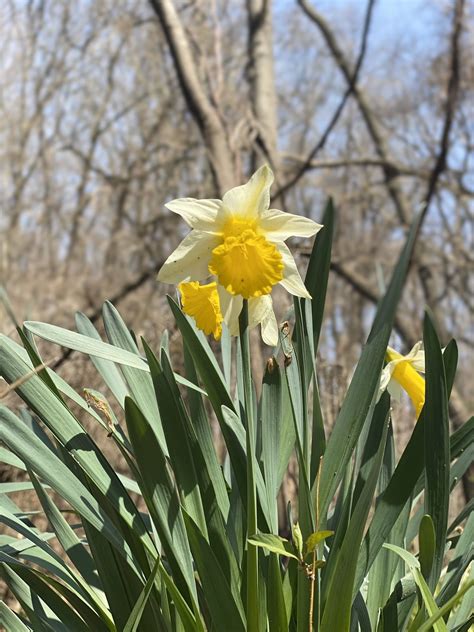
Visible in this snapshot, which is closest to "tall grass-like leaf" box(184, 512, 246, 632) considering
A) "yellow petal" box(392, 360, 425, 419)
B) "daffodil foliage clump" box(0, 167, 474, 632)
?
"daffodil foliage clump" box(0, 167, 474, 632)

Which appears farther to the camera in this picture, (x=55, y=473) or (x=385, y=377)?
(x=385, y=377)

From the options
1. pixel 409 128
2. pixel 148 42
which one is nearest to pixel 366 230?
pixel 409 128

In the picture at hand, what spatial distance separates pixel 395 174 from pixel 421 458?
6.00m

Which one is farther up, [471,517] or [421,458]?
[421,458]

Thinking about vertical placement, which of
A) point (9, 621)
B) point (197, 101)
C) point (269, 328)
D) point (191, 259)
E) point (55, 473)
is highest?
point (197, 101)

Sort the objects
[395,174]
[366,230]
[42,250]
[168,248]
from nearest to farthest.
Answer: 1. [395,174]
2. [168,248]
3. [42,250]
4. [366,230]

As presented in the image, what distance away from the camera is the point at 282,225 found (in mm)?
1102

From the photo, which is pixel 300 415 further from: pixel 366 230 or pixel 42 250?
pixel 366 230

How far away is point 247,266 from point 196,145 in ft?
18.9

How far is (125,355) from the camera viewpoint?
1.07 meters

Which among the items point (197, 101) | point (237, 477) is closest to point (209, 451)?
point (237, 477)

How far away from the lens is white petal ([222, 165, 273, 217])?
1.08m

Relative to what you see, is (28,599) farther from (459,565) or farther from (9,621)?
(459,565)

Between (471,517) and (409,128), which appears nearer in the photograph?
(471,517)
